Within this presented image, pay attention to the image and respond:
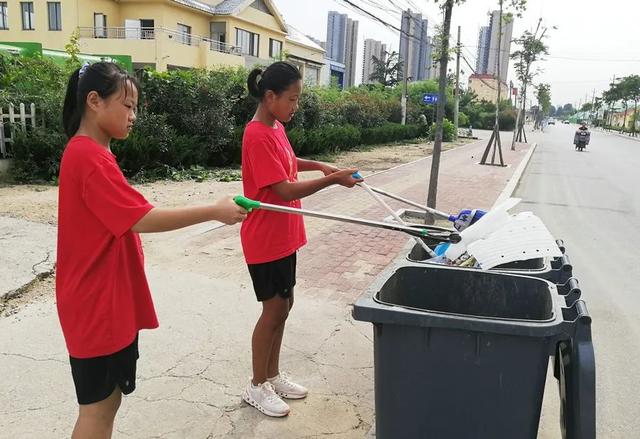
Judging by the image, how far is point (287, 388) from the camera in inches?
119

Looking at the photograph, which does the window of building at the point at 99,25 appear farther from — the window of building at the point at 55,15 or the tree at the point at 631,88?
the tree at the point at 631,88

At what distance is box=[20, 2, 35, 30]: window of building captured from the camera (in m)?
30.1

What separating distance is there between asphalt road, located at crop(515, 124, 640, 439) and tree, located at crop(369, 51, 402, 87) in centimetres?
5126

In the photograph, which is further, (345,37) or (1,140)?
(345,37)

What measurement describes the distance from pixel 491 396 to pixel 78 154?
1.59 m

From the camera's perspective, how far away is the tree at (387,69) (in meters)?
64.2

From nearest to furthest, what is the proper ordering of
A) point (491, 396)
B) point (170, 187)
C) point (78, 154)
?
point (78, 154) → point (491, 396) → point (170, 187)

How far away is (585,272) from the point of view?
5945 mm

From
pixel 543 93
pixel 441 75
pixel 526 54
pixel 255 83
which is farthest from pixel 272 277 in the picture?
pixel 543 93

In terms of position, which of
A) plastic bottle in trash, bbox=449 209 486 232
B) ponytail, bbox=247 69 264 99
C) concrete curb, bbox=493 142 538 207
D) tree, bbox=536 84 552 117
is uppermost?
tree, bbox=536 84 552 117

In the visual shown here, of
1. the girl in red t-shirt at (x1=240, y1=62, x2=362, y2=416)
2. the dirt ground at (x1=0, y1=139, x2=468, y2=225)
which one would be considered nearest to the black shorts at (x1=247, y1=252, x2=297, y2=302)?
the girl in red t-shirt at (x1=240, y1=62, x2=362, y2=416)

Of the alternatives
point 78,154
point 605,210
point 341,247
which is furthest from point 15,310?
point 605,210

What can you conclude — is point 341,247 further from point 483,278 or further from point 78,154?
point 78,154

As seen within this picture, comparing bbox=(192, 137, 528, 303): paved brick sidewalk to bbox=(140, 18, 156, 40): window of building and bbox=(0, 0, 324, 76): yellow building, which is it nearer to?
bbox=(0, 0, 324, 76): yellow building
